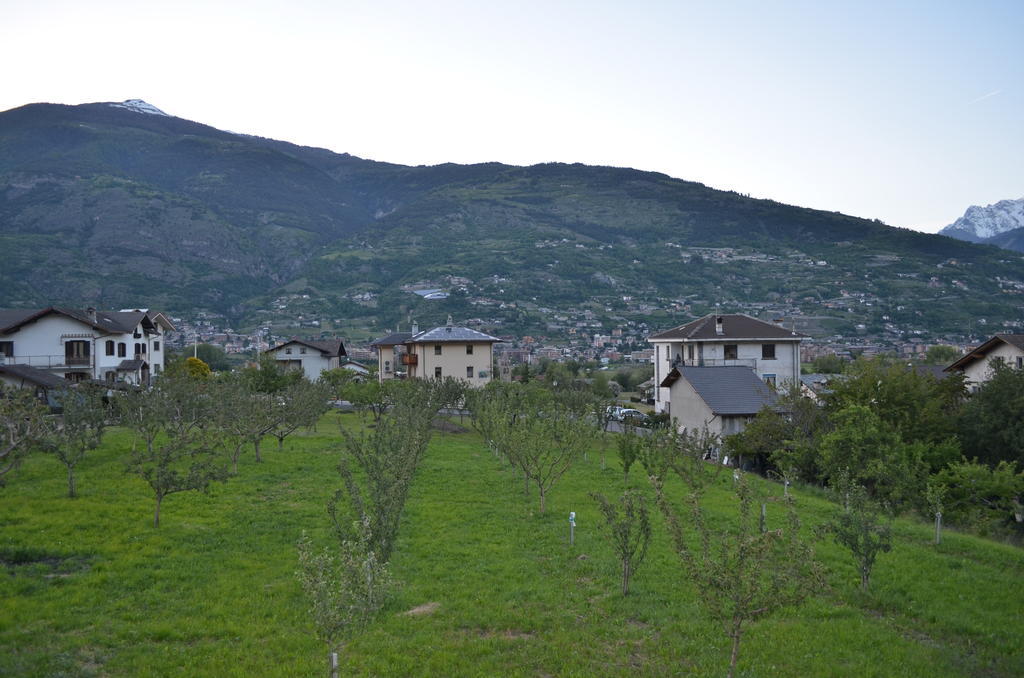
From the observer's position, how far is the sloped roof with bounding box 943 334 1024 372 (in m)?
37.3

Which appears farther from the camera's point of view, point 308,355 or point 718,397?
point 308,355

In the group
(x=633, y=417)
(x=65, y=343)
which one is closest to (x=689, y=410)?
(x=633, y=417)

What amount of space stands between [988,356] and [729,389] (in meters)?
16.1

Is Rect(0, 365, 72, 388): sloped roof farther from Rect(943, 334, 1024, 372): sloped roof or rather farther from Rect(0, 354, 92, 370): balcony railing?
Rect(943, 334, 1024, 372): sloped roof

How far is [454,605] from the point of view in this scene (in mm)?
11961

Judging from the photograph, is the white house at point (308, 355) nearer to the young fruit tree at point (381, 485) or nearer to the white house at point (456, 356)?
the white house at point (456, 356)

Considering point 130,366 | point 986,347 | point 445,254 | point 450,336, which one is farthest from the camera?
point 445,254

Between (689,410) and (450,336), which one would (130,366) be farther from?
(689,410)

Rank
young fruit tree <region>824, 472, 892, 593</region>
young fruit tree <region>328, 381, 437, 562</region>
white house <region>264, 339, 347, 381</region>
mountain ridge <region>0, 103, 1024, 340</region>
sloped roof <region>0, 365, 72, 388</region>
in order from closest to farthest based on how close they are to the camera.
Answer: young fruit tree <region>328, 381, 437, 562</region>, young fruit tree <region>824, 472, 892, 593</region>, sloped roof <region>0, 365, 72, 388</region>, white house <region>264, 339, 347, 381</region>, mountain ridge <region>0, 103, 1024, 340</region>

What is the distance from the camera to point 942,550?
653 inches

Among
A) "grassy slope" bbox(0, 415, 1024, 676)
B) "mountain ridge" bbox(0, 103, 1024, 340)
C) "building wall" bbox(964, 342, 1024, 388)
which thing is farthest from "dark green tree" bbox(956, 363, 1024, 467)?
"mountain ridge" bbox(0, 103, 1024, 340)

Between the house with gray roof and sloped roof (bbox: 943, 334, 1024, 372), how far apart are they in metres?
12.0

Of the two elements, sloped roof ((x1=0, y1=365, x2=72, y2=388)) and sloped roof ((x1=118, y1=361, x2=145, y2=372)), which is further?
sloped roof ((x1=118, y1=361, x2=145, y2=372))

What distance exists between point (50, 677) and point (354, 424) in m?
35.0
